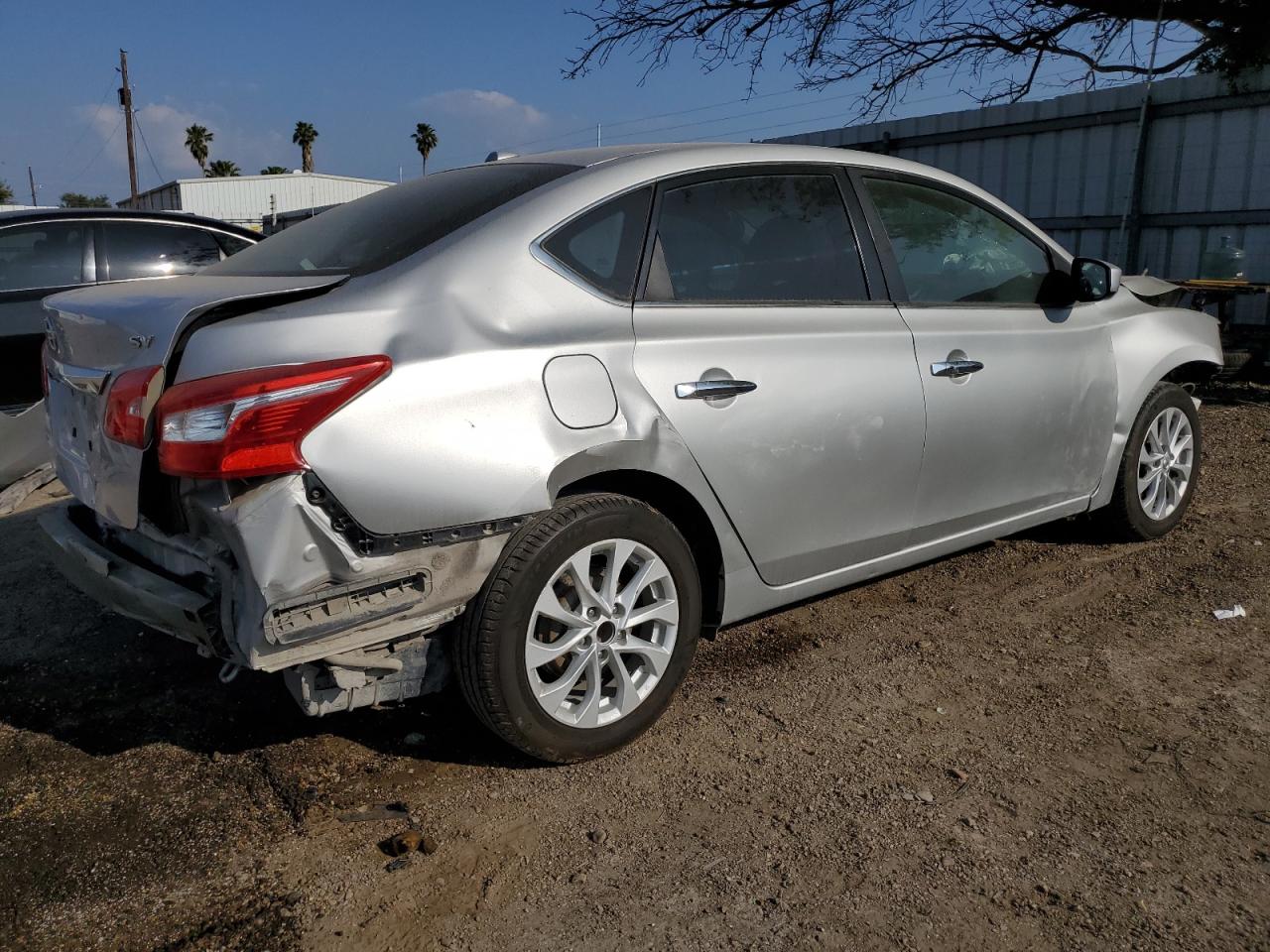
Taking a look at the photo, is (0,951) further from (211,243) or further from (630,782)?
(211,243)

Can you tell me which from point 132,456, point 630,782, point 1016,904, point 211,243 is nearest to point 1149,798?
point 1016,904

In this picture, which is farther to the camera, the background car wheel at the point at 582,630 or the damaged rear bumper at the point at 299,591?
the background car wheel at the point at 582,630

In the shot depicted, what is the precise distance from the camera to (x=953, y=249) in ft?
12.9

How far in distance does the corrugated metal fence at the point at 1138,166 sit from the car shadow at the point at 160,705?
369 inches

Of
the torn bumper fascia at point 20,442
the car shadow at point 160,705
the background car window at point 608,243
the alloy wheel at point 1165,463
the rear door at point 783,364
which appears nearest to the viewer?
the background car window at point 608,243

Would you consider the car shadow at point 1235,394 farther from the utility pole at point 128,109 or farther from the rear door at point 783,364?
the utility pole at point 128,109

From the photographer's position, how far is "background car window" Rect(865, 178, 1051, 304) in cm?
371

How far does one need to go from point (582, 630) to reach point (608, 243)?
3.67ft

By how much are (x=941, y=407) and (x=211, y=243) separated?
17.9 feet

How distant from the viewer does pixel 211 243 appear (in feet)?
23.0

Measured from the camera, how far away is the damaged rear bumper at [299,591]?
2.34 m

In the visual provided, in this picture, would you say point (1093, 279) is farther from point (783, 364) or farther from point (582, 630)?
point (582, 630)

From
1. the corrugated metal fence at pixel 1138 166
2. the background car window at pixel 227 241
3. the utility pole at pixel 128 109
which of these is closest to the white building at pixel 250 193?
the utility pole at pixel 128 109

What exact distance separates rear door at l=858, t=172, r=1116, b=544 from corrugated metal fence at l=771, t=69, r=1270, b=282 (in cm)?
662
